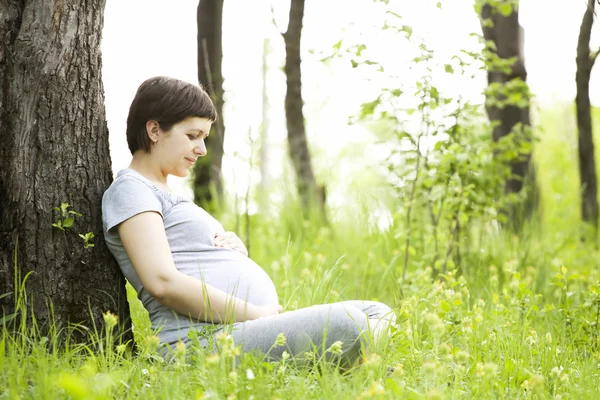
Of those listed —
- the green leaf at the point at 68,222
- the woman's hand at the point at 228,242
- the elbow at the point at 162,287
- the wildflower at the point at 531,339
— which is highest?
the green leaf at the point at 68,222

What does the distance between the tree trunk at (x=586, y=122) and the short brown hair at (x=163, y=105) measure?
4.15 meters

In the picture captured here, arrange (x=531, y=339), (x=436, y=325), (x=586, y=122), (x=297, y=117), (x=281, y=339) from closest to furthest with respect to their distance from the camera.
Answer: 1. (x=436, y=325)
2. (x=281, y=339)
3. (x=531, y=339)
4. (x=297, y=117)
5. (x=586, y=122)

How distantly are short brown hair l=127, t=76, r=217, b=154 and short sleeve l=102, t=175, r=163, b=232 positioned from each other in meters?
0.24

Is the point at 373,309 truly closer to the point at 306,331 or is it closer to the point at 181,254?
the point at 306,331

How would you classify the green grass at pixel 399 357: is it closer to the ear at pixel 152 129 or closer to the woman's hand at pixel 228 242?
the woman's hand at pixel 228 242

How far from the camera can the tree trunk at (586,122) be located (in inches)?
235

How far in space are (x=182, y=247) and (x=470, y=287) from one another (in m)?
2.28

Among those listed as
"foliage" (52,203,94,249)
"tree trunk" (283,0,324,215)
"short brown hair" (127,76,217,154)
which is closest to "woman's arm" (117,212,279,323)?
"foliage" (52,203,94,249)

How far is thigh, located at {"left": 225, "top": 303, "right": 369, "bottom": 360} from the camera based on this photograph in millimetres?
2312

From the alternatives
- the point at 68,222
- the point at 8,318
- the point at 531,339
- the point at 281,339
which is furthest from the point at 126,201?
the point at 531,339

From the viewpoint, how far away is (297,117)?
6727 millimetres

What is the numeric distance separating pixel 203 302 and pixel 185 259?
224 mm

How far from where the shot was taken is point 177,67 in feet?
40.6

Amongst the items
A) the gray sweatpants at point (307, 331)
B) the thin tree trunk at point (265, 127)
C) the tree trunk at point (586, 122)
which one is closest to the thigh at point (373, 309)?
the gray sweatpants at point (307, 331)
